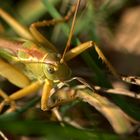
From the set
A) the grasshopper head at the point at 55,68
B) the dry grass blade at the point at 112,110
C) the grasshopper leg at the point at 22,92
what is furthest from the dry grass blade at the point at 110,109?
the grasshopper leg at the point at 22,92

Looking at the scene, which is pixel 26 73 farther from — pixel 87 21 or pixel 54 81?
pixel 87 21

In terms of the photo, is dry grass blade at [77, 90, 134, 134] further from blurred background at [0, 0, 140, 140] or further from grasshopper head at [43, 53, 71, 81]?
grasshopper head at [43, 53, 71, 81]

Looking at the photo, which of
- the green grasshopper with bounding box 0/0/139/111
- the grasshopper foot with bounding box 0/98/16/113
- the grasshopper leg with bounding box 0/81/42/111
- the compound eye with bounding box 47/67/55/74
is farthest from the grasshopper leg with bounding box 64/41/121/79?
the grasshopper foot with bounding box 0/98/16/113

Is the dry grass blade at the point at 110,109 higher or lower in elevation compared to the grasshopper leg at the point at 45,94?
lower

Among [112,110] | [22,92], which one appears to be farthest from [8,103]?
[112,110]

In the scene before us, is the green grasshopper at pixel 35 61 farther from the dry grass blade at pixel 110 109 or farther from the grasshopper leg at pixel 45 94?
the dry grass blade at pixel 110 109

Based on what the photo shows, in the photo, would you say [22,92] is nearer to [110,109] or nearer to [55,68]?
[55,68]

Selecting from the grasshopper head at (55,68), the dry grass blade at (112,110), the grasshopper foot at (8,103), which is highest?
the grasshopper head at (55,68)
